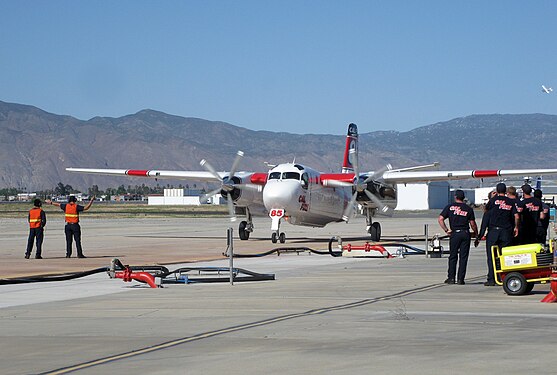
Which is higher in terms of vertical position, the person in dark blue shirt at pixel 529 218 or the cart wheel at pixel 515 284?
the person in dark blue shirt at pixel 529 218

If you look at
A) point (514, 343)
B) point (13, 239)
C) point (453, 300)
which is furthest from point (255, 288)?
point (13, 239)

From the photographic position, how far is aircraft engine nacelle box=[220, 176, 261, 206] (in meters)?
42.6

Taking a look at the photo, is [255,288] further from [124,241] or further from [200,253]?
[124,241]

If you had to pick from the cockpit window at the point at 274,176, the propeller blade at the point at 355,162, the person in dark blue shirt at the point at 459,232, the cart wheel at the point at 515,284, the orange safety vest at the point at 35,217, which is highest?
the propeller blade at the point at 355,162

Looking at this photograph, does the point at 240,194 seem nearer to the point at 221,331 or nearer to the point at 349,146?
the point at 349,146

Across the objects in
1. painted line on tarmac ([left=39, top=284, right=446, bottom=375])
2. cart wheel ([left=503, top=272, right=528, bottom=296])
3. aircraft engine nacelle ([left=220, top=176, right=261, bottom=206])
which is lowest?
painted line on tarmac ([left=39, top=284, right=446, bottom=375])

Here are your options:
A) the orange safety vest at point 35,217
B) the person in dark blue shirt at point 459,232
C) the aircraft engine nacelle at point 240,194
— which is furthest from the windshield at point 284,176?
the person in dark blue shirt at point 459,232

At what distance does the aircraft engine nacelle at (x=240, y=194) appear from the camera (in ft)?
140

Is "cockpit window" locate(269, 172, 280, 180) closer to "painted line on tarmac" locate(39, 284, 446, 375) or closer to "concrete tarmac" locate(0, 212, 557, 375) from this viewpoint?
"concrete tarmac" locate(0, 212, 557, 375)

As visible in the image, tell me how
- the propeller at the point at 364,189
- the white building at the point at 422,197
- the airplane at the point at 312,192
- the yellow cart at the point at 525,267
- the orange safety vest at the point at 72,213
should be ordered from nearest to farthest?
the yellow cart at the point at 525,267
the orange safety vest at the point at 72,213
the airplane at the point at 312,192
the propeller at the point at 364,189
the white building at the point at 422,197

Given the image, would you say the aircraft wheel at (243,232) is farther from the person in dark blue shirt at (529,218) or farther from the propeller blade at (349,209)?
the person in dark blue shirt at (529,218)

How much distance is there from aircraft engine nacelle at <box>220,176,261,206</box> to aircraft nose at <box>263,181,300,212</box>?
3582mm

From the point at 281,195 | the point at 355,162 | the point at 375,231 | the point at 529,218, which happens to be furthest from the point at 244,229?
the point at 529,218

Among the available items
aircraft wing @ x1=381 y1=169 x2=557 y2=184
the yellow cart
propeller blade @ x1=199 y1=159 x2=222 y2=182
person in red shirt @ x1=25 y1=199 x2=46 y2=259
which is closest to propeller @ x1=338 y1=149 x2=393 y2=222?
aircraft wing @ x1=381 y1=169 x2=557 y2=184
